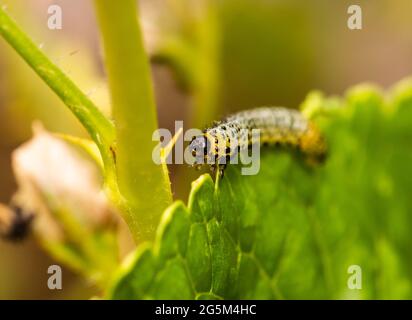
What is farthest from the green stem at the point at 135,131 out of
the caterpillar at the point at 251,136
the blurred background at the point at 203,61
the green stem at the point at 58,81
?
the blurred background at the point at 203,61

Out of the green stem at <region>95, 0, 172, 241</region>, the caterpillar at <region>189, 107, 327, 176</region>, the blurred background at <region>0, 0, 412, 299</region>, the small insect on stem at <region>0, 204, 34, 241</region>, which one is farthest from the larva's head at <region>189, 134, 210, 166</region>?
the small insect on stem at <region>0, 204, 34, 241</region>

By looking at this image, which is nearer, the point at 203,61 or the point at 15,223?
the point at 15,223

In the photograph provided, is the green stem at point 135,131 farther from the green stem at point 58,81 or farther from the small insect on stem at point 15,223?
the small insect on stem at point 15,223

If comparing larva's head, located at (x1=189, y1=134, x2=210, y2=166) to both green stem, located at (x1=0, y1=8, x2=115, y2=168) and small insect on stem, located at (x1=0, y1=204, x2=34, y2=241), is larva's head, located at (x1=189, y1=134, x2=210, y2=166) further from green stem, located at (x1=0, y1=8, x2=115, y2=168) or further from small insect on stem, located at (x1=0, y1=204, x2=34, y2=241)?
small insect on stem, located at (x1=0, y1=204, x2=34, y2=241)

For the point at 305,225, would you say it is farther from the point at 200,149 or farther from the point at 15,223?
the point at 15,223

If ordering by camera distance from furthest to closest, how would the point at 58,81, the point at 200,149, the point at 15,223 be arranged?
1. the point at 15,223
2. the point at 200,149
3. the point at 58,81

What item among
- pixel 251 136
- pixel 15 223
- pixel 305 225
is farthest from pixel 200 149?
pixel 15 223
